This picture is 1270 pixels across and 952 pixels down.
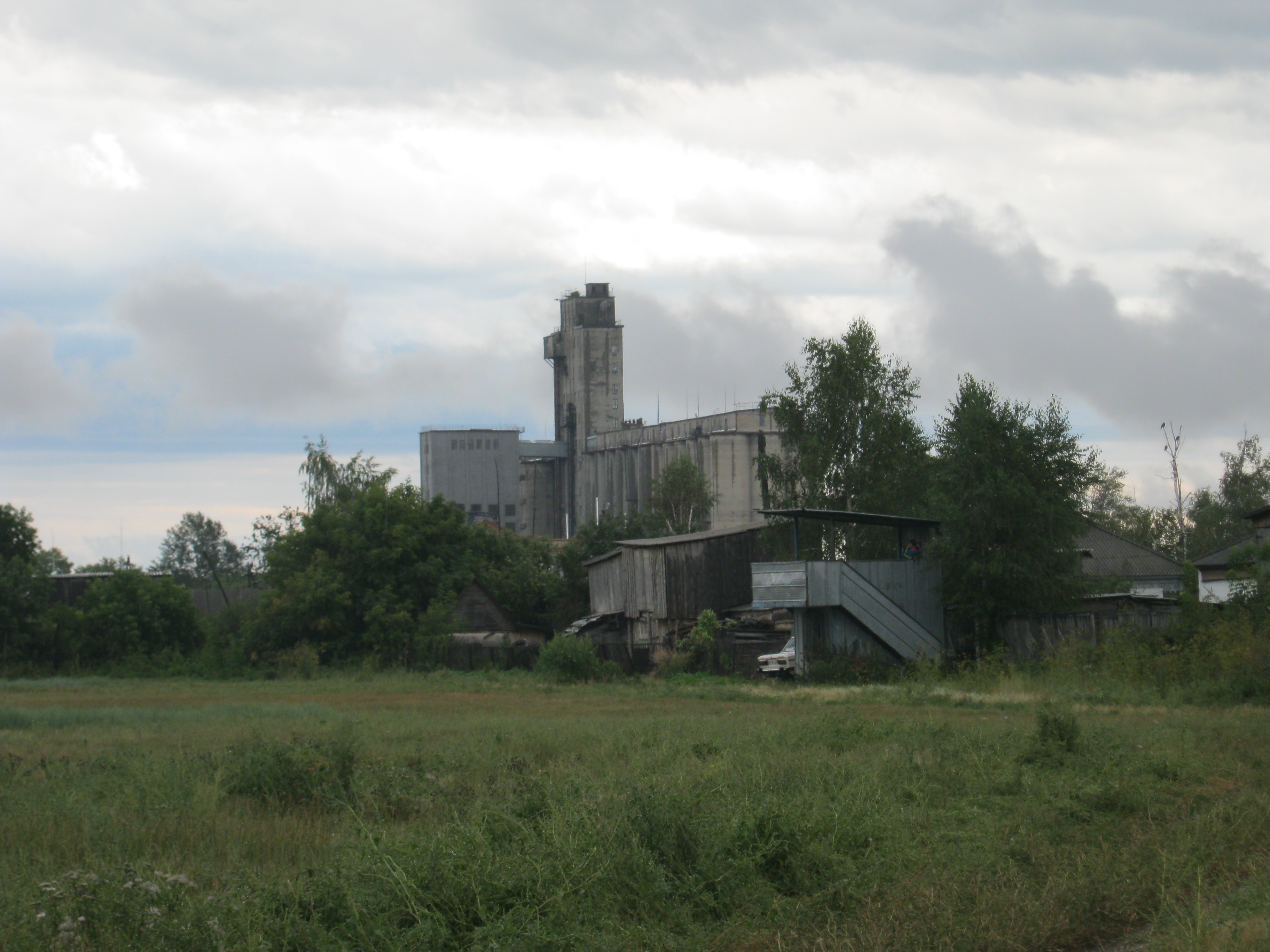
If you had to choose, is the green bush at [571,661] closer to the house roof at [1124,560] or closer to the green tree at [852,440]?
the green tree at [852,440]

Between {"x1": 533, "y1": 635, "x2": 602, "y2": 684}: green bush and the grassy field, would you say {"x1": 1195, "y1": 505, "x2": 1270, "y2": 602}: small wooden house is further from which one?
the grassy field

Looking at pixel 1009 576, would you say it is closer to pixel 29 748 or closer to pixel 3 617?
pixel 29 748

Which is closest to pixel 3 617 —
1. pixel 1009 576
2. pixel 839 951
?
pixel 1009 576

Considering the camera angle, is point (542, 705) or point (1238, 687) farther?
point (542, 705)

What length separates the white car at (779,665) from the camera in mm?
32562

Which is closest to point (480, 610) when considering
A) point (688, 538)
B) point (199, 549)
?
point (688, 538)

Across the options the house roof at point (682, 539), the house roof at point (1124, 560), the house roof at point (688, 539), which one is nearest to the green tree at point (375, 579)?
the house roof at point (682, 539)

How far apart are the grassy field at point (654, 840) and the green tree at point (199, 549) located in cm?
12261

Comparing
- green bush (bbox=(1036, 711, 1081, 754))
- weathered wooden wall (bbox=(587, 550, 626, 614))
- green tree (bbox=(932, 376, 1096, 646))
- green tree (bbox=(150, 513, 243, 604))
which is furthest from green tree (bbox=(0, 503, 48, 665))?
green tree (bbox=(150, 513, 243, 604))

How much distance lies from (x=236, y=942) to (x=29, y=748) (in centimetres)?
1232

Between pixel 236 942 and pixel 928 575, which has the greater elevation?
pixel 928 575

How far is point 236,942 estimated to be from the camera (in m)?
5.91

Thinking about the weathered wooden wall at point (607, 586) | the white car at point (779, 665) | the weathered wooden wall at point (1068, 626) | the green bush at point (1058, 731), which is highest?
the weathered wooden wall at point (607, 586)

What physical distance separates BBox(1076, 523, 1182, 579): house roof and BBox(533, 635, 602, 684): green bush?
2722 cm
